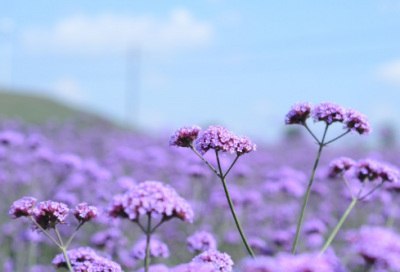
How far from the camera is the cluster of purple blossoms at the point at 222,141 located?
2932 mm

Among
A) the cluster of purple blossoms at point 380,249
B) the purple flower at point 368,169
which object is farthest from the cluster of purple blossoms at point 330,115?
the cluster of purple blossoms at point 380,249

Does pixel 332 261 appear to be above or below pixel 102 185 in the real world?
below

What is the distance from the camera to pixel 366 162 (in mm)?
3779

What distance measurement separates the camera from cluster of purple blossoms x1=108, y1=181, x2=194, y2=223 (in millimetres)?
2537

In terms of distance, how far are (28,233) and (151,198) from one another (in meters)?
4.59

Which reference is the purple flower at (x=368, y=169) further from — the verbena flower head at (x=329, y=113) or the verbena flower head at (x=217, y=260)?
the verbena flower head at (x=217, y=260)

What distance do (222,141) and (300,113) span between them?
0.83 meters

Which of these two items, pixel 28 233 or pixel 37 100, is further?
pixel 37 100

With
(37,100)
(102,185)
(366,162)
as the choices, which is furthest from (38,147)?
(37,100)

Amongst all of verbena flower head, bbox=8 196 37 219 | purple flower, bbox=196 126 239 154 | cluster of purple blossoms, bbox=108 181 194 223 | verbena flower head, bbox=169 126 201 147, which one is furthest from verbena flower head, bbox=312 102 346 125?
verbena flower head, bbox=8 196 37 219

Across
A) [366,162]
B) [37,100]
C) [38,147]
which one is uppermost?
[37,100]

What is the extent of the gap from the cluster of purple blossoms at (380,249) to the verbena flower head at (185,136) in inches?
53.9

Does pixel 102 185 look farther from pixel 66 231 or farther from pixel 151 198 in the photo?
pixel 151 198

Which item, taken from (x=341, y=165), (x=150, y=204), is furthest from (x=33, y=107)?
(x=150, y=204)
